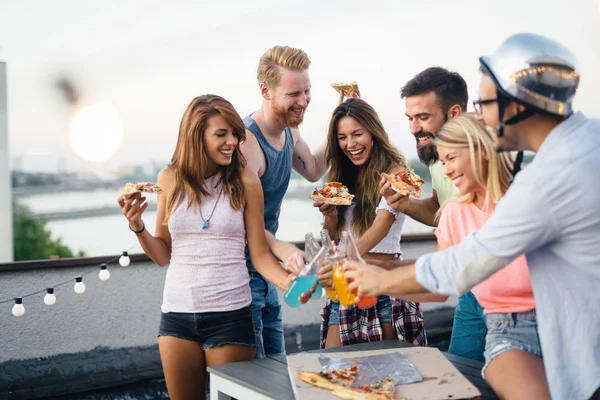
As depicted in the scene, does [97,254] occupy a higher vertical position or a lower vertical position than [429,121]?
lower

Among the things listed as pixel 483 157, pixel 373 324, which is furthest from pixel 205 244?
pixel 483 157

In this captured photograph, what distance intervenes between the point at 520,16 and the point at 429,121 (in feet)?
12.5

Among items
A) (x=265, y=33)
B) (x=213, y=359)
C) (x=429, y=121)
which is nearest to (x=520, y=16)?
(x=265, y=33)

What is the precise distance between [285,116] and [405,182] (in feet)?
2.45

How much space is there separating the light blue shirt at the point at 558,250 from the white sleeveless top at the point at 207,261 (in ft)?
3.45

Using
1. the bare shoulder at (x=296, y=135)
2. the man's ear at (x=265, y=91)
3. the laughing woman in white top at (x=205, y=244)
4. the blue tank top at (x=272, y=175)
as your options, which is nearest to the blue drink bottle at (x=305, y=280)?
the laughing woman in white top at (x=205, y=244)

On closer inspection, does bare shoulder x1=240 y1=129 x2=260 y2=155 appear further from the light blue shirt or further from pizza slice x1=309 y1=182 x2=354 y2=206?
the light blue shirt

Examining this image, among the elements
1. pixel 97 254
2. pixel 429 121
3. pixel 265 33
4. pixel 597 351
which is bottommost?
pixel 97 254

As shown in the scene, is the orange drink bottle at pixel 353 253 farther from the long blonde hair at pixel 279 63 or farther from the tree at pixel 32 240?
the tree at pixel 32 240

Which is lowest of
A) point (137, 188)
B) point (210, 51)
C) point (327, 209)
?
point (327, 209)

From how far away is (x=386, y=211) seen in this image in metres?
3.14

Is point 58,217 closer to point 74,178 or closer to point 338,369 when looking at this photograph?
point 74,178

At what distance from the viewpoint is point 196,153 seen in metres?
2.86

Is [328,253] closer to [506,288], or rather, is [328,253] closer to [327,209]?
[506,288]
